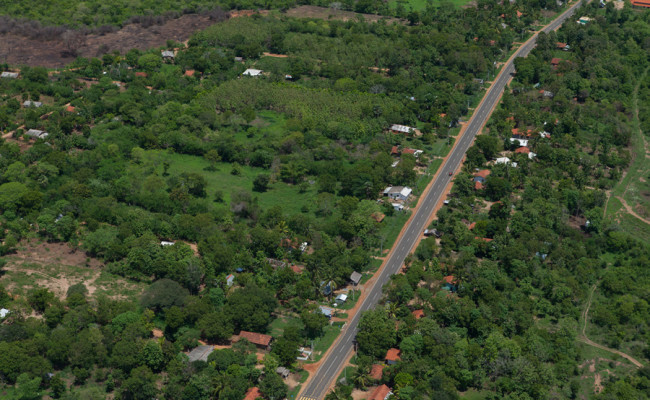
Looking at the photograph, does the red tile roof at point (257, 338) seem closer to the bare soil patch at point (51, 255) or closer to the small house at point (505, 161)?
the bare soil patch at point (51, 255)

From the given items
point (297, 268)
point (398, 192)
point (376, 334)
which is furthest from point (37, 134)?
point (376, 334)

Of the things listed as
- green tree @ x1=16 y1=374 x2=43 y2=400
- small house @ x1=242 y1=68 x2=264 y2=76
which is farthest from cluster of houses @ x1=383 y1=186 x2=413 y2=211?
green tree @ x1=16 y1=374 x2=43 y2=400

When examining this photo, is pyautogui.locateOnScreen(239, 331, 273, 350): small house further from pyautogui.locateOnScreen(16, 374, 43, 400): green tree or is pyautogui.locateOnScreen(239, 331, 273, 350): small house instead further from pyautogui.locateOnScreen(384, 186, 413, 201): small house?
pyautogui.locateOnScreen(384, 186, 413, 201): small house

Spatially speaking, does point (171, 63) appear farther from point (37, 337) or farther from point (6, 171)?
point (37, 337)

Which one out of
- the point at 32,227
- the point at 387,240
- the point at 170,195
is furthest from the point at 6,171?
the point at 387,240

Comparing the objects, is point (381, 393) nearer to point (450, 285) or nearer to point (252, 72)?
point (450, 285)

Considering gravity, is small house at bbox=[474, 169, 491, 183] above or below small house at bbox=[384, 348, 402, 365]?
above

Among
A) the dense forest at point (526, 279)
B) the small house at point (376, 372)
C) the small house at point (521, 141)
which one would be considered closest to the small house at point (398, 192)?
the dense forest at point (526, 279)
